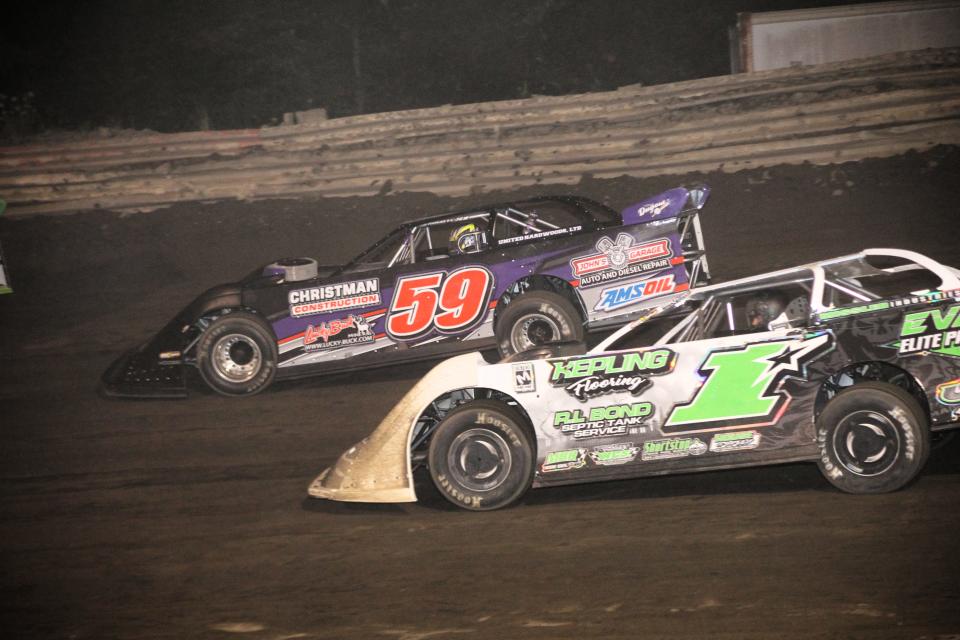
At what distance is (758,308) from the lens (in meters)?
6.40

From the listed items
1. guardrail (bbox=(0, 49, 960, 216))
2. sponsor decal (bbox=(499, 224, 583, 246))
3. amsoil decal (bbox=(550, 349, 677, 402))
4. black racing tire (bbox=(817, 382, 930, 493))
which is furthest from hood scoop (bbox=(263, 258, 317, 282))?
guardrail (bbox=(0, 49, 960, 216))

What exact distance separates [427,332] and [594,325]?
1.46m

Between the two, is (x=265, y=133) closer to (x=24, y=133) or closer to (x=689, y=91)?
(x=689, y=91)

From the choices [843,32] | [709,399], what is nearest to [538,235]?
[709,399]

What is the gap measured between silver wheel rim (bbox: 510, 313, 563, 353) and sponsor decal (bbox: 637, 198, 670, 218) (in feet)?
3.97

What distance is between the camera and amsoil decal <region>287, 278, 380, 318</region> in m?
9.38

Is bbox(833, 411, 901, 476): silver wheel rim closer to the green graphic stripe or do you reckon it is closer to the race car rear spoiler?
the green graphic stripe

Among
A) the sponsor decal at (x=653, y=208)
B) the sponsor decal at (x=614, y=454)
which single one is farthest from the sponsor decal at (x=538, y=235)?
the sponsor decal at (x=614, y=454)

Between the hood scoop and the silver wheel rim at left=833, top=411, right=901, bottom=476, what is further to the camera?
the hood scoop

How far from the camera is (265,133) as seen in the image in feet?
57.3

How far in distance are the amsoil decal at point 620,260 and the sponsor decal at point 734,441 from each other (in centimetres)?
321

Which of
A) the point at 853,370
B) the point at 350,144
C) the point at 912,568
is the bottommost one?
the point at 912,568

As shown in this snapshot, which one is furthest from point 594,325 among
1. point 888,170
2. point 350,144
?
point 350,144

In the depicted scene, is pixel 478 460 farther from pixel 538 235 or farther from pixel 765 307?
pixel 538 235
